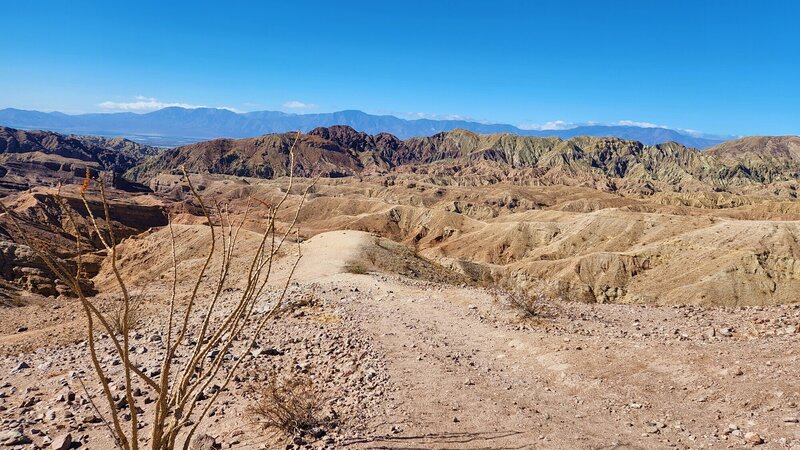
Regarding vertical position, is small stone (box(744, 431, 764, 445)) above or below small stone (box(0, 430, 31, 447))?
above

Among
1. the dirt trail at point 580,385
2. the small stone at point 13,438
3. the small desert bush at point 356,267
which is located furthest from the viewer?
the small desert bush at point 356,267

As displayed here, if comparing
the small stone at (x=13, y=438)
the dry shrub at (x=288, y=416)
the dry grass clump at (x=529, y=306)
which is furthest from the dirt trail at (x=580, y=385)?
the small stone at (x=13, y=438)

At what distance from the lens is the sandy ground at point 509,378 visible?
7.09 m

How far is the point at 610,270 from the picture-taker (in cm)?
5731

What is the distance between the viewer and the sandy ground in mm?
7094

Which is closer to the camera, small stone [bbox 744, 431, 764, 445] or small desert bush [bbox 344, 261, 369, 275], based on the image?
small stone [bbox 744, 431, 764, 445]

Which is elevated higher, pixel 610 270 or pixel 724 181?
pixel 724 181

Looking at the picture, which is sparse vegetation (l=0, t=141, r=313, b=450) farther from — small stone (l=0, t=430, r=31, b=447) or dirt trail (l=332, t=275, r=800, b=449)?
dirt trail (l=332, t=275, r=800, b=449)

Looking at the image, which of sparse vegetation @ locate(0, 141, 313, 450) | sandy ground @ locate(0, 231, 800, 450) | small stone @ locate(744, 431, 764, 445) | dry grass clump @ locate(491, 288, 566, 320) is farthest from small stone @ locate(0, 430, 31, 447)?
dry grass clump @ locate(491, 288, 566, 320)

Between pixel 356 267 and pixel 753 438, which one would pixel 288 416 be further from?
pixel 356 267

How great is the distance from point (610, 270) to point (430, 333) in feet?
166

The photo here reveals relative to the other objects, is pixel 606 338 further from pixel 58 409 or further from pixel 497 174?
pixel 497 174

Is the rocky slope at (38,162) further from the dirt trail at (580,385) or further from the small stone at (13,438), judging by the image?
the dirt trail at (580,385)

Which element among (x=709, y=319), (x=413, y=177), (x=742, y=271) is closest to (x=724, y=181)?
(x=413, y=177)
